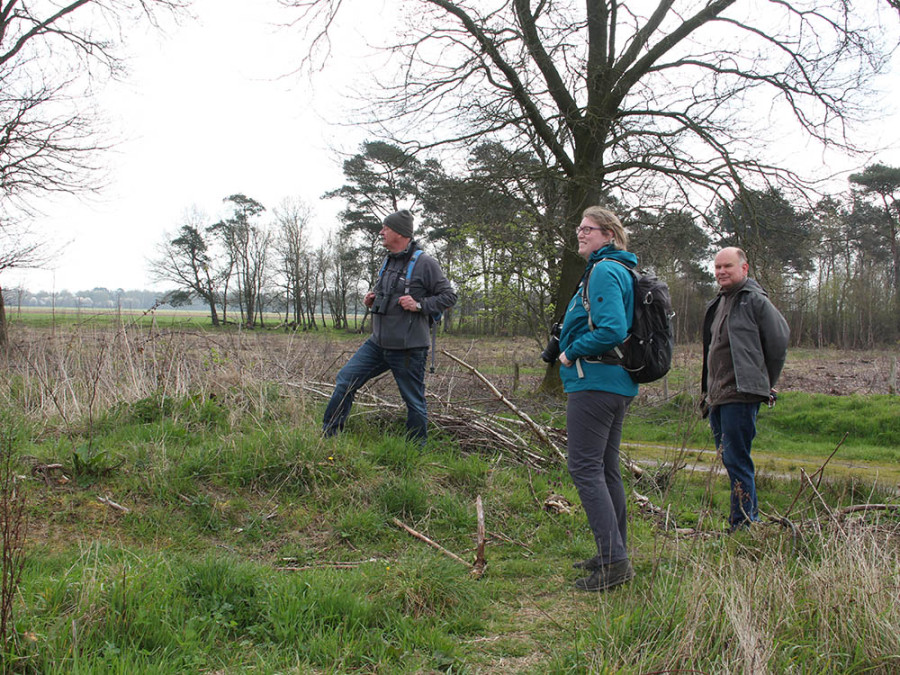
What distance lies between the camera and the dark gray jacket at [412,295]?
4.96m

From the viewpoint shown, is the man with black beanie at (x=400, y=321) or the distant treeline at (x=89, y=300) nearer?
the man with black beanie at (x=400, y=321)

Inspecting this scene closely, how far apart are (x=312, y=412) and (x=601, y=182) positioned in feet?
24.6

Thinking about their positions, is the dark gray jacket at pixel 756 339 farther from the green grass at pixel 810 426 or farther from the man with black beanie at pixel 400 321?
the green grass at pixel 810 426

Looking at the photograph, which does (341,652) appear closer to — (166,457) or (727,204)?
(166,457)

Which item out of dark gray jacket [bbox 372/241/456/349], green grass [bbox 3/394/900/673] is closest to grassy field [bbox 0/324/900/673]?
green grass [bbox 3/394/900/673]

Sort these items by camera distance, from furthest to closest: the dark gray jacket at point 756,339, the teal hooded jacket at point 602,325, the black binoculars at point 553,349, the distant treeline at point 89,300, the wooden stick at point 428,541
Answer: the distant treeline at point 89,300
the dark gray jacket at point 756,339
the black binoculars at point 553,349
the wooden stick at point 428,541
the teal hooded jacket at point 602,325

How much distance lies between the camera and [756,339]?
4129 mm

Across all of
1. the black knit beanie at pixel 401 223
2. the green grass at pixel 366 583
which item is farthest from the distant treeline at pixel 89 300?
the black knit beanie at pixel 401 223

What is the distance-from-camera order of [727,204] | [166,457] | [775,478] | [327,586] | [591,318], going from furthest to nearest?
1. [727,204]
2. [775,478]
3. [166,457]
4. [591,318]
5. [327,586]

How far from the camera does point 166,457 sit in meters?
4.48

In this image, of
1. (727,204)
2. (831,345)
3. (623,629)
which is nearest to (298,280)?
(831,345)

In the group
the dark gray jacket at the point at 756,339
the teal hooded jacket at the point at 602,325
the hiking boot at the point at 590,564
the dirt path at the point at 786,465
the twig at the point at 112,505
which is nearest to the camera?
the teal hooded jacket at the point at 602,325

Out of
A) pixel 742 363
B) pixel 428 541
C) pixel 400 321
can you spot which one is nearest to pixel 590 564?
pixel 428 541

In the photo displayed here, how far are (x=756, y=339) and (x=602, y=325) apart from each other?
1.80 metres
